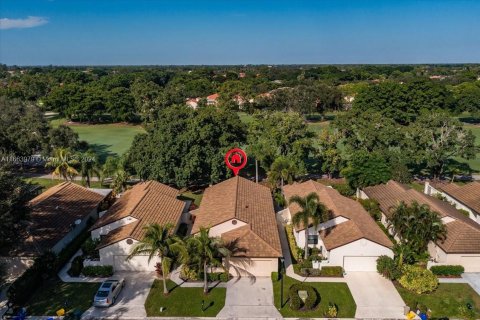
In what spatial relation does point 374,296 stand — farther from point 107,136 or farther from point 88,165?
point 107,136

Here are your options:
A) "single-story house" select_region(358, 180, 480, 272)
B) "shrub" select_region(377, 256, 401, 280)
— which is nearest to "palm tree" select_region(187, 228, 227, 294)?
"shrub" select_region(377, 256, 401, 280)

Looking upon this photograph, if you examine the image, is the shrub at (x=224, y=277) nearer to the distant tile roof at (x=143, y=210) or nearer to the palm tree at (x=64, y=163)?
the distant tile roof at (x=143, y=210)

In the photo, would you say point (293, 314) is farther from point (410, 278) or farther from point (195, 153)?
point (195, 153)

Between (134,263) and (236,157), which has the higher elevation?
(236,157)

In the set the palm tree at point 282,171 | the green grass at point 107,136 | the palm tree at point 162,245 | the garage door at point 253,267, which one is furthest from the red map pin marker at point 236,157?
the green grass at point 107,136

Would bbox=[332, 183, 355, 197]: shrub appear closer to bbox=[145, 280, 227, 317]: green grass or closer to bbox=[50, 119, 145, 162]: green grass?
bbox=[145, 280, 227, 317]: green grass

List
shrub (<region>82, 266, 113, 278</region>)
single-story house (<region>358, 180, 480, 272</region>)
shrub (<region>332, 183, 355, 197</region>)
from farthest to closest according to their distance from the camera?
shrub (<region>332, 183, 355, 197</region>) < single-story house (<region>358, 180, 480, 272</region>) < shrub (<region>82, 266, 113, 278</region>)

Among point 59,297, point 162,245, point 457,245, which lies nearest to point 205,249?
point 162,245
